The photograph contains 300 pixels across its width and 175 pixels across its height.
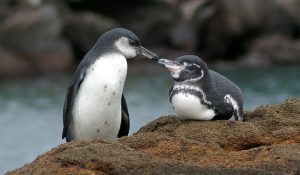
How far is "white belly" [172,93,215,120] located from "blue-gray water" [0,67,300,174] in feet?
53.4

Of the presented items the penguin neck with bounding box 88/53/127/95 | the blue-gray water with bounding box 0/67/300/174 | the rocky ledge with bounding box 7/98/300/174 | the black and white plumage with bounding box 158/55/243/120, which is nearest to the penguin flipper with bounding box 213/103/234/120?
the black and white plumage with bounding box 158/55/243/120

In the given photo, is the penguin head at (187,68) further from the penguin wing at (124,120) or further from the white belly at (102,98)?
the penguin wing at (124,120)

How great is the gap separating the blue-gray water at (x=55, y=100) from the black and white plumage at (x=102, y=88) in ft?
48.1

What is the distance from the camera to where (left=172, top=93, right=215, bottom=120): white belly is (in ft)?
26.2

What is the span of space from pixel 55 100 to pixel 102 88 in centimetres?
3141

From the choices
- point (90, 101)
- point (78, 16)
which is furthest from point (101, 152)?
point (78, 16)

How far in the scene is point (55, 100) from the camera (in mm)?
40312

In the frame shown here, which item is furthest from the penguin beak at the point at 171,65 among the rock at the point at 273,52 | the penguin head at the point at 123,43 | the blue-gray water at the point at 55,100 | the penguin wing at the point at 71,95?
the rock at the point at 273,52

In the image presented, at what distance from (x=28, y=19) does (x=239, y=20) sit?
39.9 feet

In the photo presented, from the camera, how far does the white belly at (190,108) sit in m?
8.00

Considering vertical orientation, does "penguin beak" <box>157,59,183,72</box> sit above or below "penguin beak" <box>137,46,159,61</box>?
below

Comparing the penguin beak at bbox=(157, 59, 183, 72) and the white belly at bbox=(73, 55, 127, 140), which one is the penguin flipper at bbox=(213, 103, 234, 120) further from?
the white belly at bbox=(73, 55, 127, 140)

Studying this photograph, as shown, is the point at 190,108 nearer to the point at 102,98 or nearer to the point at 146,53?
the point at 102,98

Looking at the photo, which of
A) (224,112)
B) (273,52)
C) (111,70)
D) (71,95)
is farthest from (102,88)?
(273,52)
